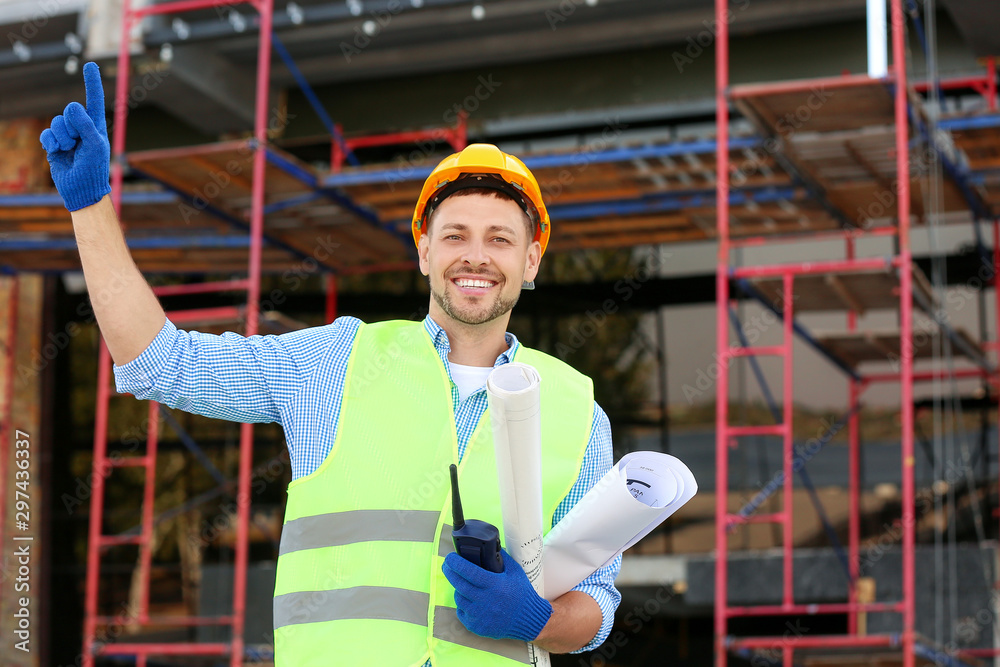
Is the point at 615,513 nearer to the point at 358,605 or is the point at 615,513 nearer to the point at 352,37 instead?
the point at 358,605

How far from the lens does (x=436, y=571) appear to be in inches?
96.6

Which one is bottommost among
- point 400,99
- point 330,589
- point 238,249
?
point 330,589

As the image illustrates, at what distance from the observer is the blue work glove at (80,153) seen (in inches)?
88.4

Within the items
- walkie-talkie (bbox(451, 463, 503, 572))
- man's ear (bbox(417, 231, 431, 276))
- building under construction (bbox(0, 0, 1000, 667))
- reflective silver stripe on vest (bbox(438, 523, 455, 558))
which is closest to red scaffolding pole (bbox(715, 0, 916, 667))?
building under construction (bbox(0, 0, 1000, 667))

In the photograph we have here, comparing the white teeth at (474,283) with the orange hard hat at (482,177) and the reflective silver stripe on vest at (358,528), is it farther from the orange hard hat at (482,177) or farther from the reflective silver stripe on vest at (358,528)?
the reflective silver stripe on vest at (358,528)

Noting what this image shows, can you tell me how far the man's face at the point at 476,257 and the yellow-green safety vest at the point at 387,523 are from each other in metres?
0.16

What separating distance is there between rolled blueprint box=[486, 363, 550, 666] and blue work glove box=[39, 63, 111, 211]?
854 mm

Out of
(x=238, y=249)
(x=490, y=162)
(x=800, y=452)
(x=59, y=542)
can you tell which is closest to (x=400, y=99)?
(x=238, y=249)

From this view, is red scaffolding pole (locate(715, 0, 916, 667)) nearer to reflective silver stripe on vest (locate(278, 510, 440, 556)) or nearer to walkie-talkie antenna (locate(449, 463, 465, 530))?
reflective silver stripe on vest (locate(278, 510, 440, 556))

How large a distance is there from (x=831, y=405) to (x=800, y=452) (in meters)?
0.62

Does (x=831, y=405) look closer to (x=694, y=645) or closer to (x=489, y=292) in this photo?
(x=694, y=645)

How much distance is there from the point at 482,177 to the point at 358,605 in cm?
102

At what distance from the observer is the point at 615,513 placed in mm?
2338

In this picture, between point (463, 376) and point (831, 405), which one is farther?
point (831, 405)
